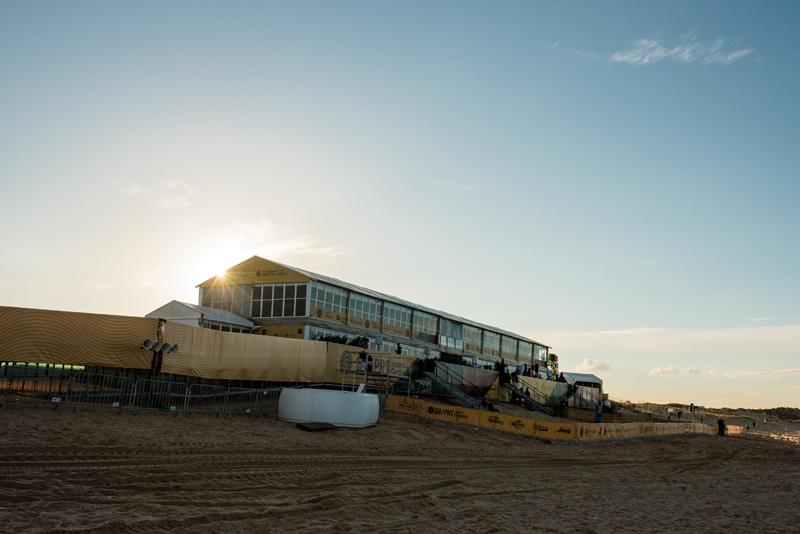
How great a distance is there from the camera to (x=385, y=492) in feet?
41.4

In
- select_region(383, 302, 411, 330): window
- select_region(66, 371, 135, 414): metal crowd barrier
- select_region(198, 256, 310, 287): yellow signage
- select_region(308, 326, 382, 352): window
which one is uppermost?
select_region(198, 256, 310, 287): yellow signage

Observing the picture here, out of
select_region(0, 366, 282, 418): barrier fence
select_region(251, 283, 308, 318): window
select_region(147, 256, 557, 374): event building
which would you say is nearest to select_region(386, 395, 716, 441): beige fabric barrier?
select_region(0, 366, 282, 418): barrier fence

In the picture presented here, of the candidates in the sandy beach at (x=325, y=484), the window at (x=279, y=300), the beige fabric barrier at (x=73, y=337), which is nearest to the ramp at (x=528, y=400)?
the window at (x=279, y=300)

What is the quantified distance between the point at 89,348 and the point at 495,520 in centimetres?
1590

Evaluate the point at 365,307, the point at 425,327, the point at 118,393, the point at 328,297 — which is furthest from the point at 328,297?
the point at 118,393

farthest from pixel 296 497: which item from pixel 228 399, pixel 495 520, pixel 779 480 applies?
pixel 779 480

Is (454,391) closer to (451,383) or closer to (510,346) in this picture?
(451,383)

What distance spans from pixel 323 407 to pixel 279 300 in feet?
59.2

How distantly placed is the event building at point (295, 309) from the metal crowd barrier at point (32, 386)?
16048mm

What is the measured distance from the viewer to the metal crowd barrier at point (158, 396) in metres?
19.3

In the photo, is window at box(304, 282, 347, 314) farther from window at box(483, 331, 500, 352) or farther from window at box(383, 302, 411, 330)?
window at box(483, 331, 500, 352)

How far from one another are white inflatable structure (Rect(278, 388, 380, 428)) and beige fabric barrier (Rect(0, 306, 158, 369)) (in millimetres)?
5543

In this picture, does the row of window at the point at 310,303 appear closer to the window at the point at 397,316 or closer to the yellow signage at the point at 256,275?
the window at the point at 397,316

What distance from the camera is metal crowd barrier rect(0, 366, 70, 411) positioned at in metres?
16.8
